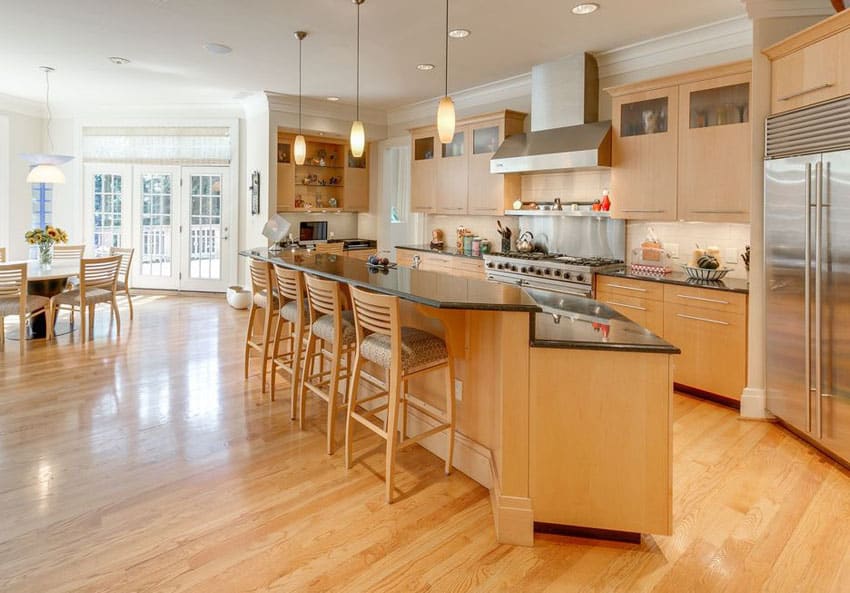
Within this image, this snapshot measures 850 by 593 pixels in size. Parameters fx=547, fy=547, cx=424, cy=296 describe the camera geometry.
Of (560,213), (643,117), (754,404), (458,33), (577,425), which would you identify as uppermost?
(458,33)

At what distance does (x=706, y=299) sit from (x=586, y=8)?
7.64 ft

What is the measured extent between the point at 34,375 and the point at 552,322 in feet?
14.2

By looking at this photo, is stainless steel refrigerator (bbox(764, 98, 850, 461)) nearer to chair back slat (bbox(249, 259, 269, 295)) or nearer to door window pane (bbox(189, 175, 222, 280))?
chair back slat (bbox(249, 259, 269, 295))

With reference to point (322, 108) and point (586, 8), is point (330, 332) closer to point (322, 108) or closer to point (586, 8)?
point (586, 8)

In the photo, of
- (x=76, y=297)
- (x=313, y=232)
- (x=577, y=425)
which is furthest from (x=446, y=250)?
(x=577, y=425)

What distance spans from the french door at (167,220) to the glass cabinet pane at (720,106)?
664 cm

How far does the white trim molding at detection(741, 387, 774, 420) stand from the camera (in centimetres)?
376

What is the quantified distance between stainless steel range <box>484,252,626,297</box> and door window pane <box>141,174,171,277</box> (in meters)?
5.58

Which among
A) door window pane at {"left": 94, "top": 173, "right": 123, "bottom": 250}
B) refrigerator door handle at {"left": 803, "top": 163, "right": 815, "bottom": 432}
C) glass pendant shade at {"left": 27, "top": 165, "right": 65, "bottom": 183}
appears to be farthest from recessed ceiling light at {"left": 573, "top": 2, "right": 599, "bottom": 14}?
door window pane at {"left": 94, "top": 173, "right": 123, "bottom": 250}

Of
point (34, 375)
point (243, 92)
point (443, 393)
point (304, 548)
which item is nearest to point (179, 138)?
point (243, 92)

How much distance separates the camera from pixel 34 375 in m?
4.53

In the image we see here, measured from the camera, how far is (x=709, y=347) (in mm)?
4066

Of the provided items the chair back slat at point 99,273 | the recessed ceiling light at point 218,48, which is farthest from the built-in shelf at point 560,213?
the chair back slat at point 99,273

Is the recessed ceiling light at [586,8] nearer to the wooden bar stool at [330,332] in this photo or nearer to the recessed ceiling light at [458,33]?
the recessed ceiling light at [458,33]
